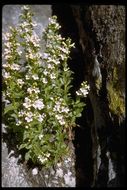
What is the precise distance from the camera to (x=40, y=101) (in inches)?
152

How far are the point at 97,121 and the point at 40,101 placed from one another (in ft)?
2.41

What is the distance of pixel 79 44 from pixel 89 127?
52.7 inches

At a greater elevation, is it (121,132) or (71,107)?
(71,107)

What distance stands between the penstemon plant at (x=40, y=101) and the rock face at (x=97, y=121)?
193 millimetres

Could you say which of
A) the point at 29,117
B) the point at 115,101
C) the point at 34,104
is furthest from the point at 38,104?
the point at 115,101

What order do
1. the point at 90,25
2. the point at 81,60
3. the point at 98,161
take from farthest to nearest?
the point at 81,60
the point at 90,25
the point at 98,161

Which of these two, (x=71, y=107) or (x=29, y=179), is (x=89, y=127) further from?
(x=29, y=179)

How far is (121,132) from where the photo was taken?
357 centimetres

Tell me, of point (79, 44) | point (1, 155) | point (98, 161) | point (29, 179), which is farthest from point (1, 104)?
point (79, 44)

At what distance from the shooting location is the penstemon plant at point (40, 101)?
400 centimetres

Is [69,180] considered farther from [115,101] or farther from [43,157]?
[115,101]

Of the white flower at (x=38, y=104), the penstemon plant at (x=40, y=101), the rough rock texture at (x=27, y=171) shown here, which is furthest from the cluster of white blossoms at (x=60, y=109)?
the rough rock texture at (x=27, y=171)

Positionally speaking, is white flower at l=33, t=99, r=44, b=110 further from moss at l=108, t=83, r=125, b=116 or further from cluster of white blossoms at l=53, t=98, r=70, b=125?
moss at l=108, t=83, r=125, b=116

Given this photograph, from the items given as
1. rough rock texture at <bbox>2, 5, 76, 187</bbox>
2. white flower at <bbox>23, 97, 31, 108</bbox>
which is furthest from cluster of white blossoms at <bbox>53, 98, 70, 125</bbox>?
rough rock texture at <bbox>2, 5, 76, 187</bbox>
